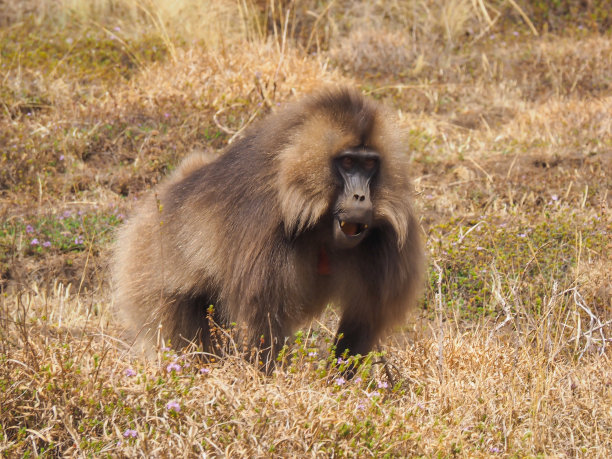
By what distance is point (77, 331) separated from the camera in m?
4.96

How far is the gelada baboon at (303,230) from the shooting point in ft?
12.4

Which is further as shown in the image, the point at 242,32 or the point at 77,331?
the point at 242,32

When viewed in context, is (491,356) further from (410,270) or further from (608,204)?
(608,204)

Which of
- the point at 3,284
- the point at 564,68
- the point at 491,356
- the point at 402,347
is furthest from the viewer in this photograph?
the point at 564,68

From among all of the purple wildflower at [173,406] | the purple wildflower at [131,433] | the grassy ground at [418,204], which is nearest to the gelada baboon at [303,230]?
the grassy ground at [418,204]

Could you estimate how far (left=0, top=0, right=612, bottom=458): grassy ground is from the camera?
337 centimetres

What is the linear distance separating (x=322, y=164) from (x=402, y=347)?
1475mm

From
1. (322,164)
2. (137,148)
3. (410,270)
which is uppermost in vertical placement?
(322,164)

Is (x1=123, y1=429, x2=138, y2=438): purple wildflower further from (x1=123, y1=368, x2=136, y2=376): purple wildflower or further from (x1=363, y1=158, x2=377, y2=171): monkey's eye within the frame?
(x1=363, y1=158, x2=377, y2=171): monkey's eye

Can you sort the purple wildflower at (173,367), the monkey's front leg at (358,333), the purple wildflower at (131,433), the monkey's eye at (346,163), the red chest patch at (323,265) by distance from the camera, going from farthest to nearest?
the monkey's front leg at (358,333)
the red chest patch at (323,265)
the monkey's eye at (346,163)
the purple wildflower at (173,367)
the purple wildflower at (131,433)

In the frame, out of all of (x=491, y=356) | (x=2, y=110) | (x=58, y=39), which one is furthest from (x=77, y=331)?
(x=58, y=39)

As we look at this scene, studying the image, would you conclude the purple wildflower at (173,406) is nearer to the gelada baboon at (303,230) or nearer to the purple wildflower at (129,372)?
the purple wildflower at (129,372)

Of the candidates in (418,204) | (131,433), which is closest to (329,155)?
(131,433)

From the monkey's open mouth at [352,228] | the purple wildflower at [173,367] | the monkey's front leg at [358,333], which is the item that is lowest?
the monkey's front leg at [358,333]
